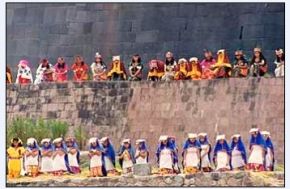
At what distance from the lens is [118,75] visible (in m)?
26.0

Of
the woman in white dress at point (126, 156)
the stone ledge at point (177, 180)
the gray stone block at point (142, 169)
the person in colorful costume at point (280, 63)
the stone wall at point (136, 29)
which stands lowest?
the stone ledge at point (177, 180)

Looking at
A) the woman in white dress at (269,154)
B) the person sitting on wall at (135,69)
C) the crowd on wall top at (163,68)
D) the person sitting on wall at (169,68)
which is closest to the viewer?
the woman in white dress at (269,154)

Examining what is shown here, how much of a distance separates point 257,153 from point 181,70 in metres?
1.86

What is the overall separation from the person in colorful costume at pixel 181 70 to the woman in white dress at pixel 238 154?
1364mm

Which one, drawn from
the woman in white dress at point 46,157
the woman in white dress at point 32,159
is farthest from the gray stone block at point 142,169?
the woman in white dress at point 32,159

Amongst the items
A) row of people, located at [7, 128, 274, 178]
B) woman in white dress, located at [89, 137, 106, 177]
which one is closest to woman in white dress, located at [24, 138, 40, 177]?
row of people, located at [7, 128, 274, 178]

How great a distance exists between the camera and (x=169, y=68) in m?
25.8

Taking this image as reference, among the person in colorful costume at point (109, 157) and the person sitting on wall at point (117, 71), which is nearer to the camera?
the person in colorful costume at point (109, 157)

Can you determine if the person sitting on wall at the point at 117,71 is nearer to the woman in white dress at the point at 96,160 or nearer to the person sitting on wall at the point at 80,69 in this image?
the person sitting on wall at the point at 80,69

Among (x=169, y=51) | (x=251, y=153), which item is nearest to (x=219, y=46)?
(x=169, y=51)

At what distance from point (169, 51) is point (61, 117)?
163cm

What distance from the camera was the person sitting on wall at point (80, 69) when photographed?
26250mm

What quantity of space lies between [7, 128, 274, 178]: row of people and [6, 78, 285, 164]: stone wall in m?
0.14

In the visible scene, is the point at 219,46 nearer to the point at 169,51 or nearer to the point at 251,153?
the point at 169,51
